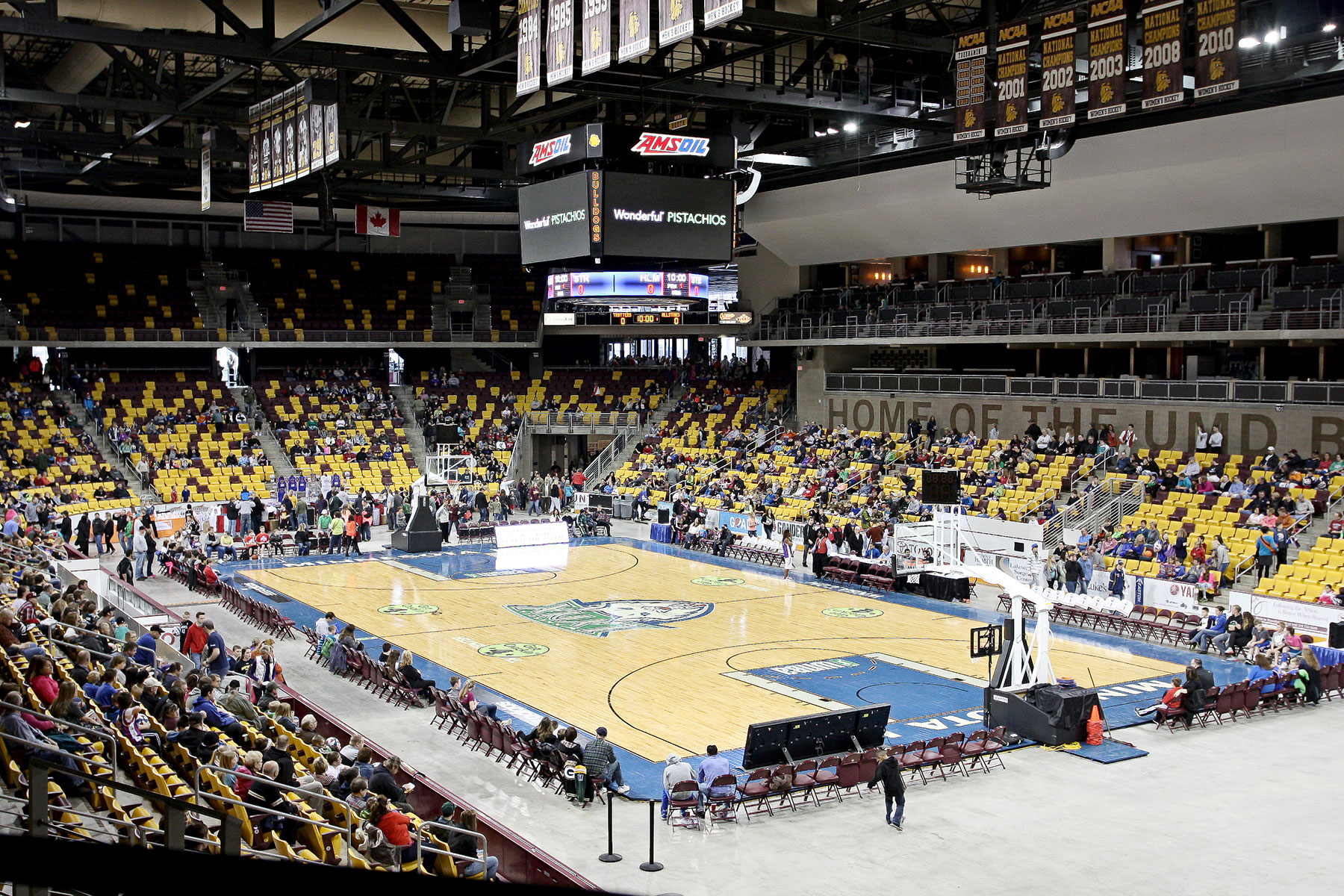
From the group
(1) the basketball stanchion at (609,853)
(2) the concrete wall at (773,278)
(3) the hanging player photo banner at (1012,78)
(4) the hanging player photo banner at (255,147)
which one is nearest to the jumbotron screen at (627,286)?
(4) the hanging player photo banner at (255,147)

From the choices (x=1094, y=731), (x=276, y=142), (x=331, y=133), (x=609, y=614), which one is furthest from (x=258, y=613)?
(x=1094, y=731)

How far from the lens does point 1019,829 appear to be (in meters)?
13.8

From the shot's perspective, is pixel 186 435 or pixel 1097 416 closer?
pixel 1097 416

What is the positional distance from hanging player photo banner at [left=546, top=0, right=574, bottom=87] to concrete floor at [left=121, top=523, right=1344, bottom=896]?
8661mm

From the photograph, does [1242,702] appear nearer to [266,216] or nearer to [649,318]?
[266,216]

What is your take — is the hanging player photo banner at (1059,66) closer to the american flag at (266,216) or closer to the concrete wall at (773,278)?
the american flag at (266,216)

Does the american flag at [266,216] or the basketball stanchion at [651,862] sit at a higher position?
the american flag at [266,216]

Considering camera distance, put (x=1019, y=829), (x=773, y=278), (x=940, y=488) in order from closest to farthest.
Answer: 1. (x=1019, y=829)
2. (x=940, y=488)
3. (x=773, y=278)

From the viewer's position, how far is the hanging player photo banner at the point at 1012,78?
19297mm

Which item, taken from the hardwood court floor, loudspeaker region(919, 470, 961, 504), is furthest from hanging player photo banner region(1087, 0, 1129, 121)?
loudspeaker region(919, 470, 961, 504)

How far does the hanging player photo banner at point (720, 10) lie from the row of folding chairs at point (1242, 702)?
37.8ft

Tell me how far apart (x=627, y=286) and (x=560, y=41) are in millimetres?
14026

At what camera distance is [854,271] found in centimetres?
4738

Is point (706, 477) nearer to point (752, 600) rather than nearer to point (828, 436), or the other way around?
point (828, 436)
